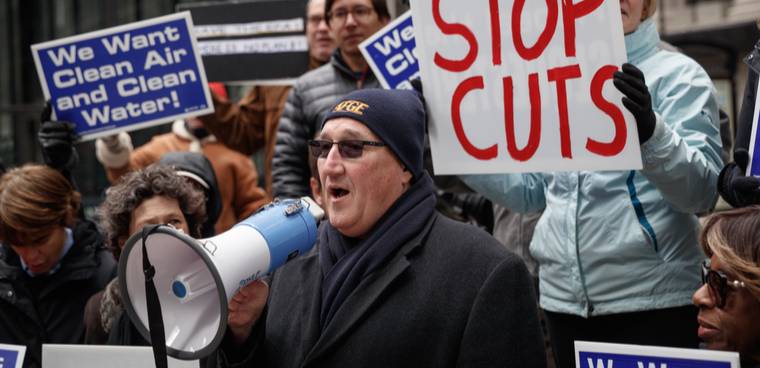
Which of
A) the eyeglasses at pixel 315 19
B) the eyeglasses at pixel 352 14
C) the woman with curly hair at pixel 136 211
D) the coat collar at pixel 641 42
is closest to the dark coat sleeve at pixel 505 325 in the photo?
the coat collar at pixel 641 42

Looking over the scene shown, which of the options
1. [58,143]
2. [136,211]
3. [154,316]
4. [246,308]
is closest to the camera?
[154,316]

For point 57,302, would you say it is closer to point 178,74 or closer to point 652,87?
point 178,74

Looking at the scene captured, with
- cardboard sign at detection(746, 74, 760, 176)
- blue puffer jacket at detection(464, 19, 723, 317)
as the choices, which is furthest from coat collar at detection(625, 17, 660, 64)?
cardboard sign at detection(746, 74, 760, 176)

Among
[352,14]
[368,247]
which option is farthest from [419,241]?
[352,14]

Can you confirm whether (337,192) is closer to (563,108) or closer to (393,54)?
(563,108)

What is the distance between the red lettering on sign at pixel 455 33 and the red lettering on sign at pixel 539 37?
150mm

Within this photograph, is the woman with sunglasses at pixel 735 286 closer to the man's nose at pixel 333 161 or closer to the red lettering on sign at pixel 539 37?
the red lettering on sign at pixel 539 37

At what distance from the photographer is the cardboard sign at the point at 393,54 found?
4.72 meters

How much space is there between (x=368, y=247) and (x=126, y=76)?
2.28m

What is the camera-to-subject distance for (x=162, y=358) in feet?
9.53

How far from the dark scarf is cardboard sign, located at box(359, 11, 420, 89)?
1457 mm

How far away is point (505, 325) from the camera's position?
3.03 metres

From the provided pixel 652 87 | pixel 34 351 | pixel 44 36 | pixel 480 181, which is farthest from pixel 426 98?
pixel 44 36

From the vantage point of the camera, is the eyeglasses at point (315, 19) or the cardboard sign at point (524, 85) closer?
the cardboard sign at point (524, 85)
